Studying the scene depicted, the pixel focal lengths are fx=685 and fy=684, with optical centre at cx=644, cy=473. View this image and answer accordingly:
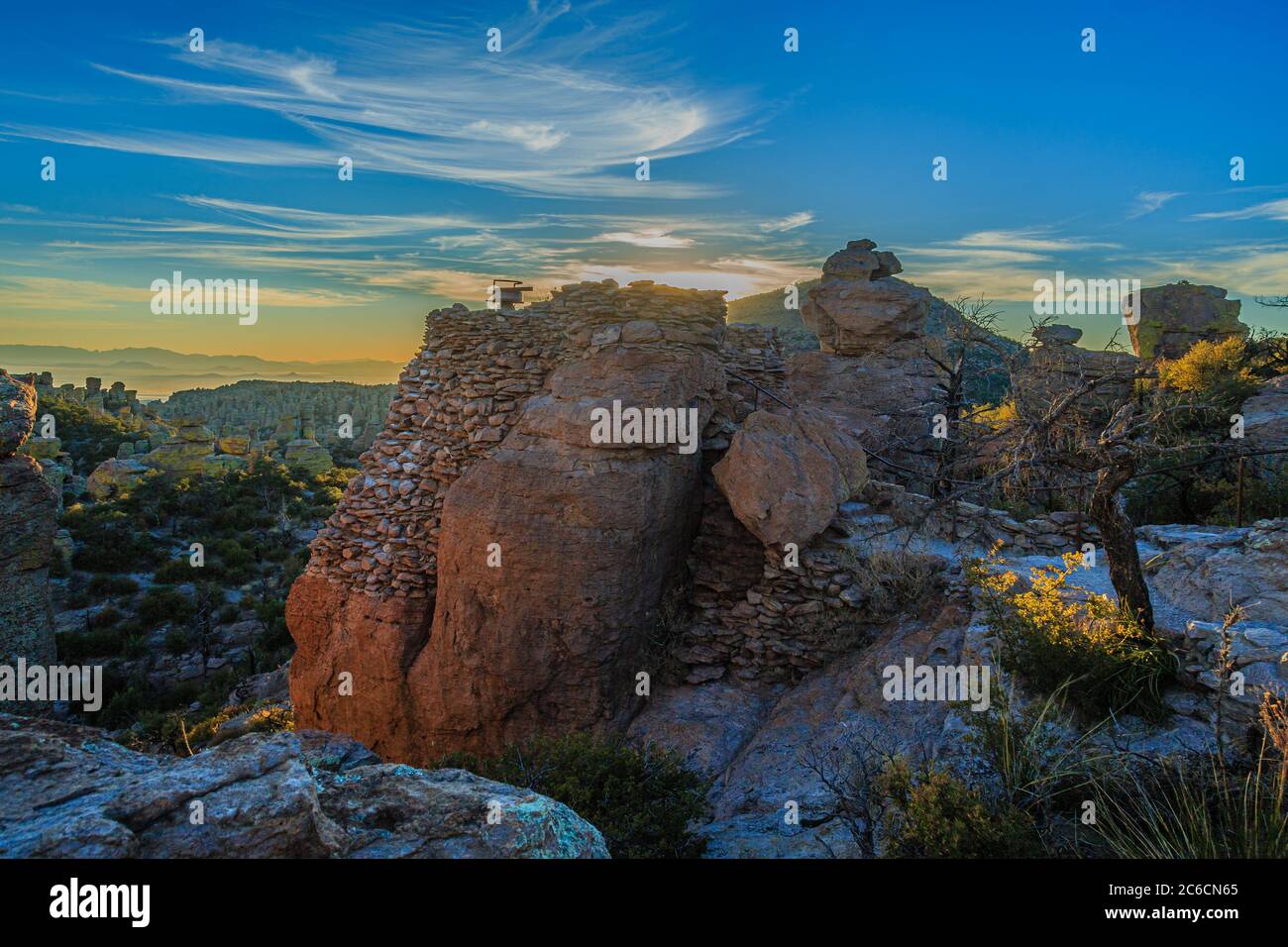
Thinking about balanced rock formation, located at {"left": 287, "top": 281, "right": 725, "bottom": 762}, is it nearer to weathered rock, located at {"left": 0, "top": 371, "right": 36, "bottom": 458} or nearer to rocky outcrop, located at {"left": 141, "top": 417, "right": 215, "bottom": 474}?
weathered rock, located at {"left": 0, "top": 371, "right": 36, "bottom": 458}

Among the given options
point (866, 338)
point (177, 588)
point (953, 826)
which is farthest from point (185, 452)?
point (953, 826)

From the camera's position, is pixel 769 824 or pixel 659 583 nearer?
pixel 769 824

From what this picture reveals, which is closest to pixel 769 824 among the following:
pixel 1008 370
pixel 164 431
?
pixel 1008 370

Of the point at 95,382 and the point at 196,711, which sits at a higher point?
the point at 95,382

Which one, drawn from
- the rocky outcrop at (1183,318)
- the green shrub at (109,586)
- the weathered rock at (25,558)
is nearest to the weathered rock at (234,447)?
the green shrub at (109,586)

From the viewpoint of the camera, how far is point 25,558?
46.0 feet

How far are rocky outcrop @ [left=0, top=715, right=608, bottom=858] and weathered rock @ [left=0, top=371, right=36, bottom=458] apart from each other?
13402mm

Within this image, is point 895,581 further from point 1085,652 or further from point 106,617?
point 106,617

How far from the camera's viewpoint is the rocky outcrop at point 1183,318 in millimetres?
34312

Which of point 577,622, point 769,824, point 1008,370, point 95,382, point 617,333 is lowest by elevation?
point 769,824

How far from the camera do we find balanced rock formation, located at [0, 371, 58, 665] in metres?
13.6
